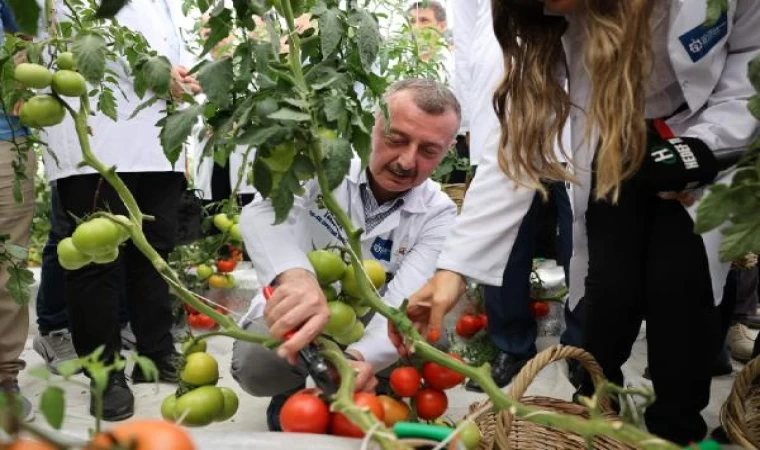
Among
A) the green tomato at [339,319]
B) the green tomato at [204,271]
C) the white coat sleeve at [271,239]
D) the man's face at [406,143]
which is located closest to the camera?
the green tomato at [339,319]

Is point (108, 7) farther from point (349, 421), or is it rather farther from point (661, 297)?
point (661, 297)

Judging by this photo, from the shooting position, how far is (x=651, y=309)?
122 cm

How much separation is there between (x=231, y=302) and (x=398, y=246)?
5.13 feet

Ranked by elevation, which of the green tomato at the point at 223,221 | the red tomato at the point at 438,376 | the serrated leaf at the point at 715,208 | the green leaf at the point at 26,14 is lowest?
the green tomato at the point at 223,221

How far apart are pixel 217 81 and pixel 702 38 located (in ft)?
2.55

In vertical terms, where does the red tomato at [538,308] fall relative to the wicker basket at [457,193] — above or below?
below

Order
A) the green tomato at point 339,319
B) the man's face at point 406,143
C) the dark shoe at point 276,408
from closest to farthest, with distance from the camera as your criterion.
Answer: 1. the green tomato at point 339,319
2. the man's face at point 406,143
3. the dark shoe at point 276,408

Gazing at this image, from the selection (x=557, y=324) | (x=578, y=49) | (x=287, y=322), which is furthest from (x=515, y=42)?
(x=557, y=324)

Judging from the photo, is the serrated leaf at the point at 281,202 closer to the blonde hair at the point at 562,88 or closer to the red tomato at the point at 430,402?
the red tomato at the point at 430,402

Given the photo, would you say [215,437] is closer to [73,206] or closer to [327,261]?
[327,261]

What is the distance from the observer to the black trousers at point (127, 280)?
5.74 ft

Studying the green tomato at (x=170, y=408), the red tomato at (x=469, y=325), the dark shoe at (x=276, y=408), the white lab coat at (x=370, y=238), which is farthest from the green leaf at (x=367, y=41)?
the red tomato at (x=469, y=325)

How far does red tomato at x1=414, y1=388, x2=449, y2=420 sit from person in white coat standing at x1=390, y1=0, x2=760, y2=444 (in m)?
0.15

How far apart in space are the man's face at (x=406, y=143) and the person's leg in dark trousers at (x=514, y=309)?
0.66 metres
